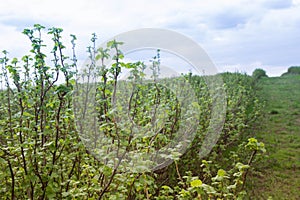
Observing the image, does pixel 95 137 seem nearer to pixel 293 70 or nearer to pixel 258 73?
pixel 258 73

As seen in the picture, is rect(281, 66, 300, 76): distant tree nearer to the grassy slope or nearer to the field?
the grassy slope

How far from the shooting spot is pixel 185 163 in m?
4.68

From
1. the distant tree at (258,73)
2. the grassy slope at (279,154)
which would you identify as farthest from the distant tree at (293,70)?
the grassy slope at (279,154)

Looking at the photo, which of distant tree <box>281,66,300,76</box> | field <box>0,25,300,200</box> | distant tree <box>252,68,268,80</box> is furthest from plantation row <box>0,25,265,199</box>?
distant tree <box>281,66,300,76</box>

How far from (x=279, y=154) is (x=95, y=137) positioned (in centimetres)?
446

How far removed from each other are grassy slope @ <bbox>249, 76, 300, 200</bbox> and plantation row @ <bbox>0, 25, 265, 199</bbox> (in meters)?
1.13

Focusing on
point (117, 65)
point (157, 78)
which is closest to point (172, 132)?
point (157, 78)

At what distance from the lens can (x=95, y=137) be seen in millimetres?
2902

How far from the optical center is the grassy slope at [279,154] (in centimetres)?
474

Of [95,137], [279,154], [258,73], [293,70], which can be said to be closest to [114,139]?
[95,137]

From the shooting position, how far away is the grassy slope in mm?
4736

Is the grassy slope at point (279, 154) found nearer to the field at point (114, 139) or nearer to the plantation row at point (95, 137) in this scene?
the field at point (114, 139)

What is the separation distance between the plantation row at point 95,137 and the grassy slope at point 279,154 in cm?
113

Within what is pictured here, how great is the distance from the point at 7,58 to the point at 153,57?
3.99 ft
